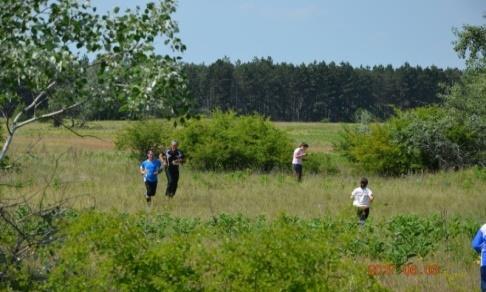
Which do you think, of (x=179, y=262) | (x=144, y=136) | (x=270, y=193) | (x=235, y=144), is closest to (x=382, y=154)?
(x=235, y=144)

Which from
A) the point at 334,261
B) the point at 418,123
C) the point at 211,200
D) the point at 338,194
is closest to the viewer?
the point at 334,261

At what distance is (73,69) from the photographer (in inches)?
211

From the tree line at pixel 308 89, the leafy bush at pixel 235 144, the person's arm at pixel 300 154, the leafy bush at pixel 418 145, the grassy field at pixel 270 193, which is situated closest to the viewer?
the grassy field at pixel 270 193

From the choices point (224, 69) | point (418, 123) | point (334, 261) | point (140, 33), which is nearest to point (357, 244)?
point (334, 261)

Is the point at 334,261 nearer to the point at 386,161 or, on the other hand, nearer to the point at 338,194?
the point at 338,194

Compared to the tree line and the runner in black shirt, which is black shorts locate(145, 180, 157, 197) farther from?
the tree line

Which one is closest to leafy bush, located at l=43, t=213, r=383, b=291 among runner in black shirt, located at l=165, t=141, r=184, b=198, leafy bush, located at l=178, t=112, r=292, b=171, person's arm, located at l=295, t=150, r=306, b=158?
runner in black shirt, located at l=165, t=141, r=184, b=198

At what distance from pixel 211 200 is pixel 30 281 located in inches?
478

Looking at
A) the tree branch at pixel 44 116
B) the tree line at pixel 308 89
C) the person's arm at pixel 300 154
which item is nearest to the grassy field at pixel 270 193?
the person's arm at pixel 300 154

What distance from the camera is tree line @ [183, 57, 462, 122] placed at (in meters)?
132

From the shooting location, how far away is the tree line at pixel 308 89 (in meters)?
132

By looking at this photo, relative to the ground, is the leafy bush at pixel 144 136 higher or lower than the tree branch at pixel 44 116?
lower

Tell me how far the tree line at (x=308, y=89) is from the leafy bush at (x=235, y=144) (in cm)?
9892

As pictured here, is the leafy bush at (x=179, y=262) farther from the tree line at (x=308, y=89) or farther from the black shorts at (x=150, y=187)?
the tree line at (x=308, y=89)
